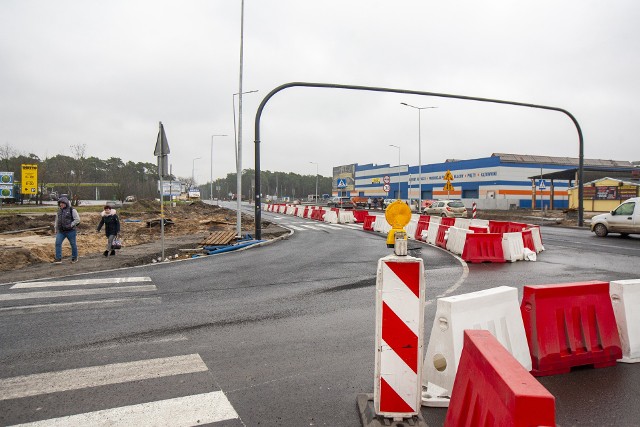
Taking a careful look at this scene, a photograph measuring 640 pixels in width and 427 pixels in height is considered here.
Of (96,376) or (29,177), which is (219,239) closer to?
(96,376)

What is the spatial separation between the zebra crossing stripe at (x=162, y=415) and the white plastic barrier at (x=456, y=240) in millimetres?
10353

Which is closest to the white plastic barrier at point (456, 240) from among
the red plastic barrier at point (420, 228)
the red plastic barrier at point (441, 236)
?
the red plastic barrier at point (441, 236)

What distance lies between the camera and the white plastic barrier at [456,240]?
43.2 ft

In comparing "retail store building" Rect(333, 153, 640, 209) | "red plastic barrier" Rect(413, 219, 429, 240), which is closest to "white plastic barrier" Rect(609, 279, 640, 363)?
"red plastic barrier" Rect(413, 219, 429, 240)

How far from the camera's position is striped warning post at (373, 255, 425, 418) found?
10.4 feet

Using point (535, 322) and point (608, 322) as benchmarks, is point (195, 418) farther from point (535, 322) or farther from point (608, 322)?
point (608, 322)

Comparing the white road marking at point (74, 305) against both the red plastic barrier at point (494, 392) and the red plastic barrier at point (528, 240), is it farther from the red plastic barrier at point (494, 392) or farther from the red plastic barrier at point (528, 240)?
the red plastic barrier at point (528, 240)

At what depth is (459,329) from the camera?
12.2 feet

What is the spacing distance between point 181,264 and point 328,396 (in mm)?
8376

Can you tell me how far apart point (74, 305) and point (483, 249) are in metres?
9.76

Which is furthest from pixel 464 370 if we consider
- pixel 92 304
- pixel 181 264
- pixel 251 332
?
pixel 181 264

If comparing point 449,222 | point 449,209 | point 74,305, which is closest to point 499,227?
point 449,222

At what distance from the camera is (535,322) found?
4.13 metres

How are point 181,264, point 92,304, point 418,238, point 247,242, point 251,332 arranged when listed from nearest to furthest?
point 251,332 → point 92,304 → point 181,264 → point 247,242 → point 418,238
